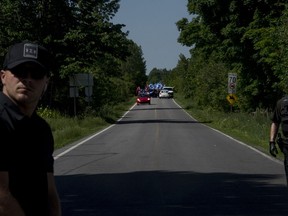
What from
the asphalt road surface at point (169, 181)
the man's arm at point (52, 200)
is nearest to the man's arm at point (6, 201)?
the man's arm at point (52, 200)

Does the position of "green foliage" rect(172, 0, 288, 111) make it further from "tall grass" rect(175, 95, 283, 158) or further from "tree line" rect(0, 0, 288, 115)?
"tall grass" rect(175, 95, 283, 158)

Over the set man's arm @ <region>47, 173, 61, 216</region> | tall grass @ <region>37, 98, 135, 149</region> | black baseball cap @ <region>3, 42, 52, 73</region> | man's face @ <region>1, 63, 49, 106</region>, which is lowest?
tall grass @ <region>37, 98, 135, 149</region>

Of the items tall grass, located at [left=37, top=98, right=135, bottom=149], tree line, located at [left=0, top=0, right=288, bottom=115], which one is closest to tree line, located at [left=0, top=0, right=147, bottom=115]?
tree line, located at [left=0, top=0, right=288, bottom=115]

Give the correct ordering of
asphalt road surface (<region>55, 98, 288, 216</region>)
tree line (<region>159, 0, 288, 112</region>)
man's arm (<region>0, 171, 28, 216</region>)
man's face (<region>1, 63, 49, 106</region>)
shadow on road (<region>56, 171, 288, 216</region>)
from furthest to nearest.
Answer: tree line (<region>159, 0, 288, 112</region>) < asphalt road surface (<region>55, 98, 288, 216</region>) < shadow on road (<region>56, 171, 288, 216</region>) < man's face (<region>1, 63, 49, 106</region>) < man's arm (<region>0, 171, 28, 216</region>)

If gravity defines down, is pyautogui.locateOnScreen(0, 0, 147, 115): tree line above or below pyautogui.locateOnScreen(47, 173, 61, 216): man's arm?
above

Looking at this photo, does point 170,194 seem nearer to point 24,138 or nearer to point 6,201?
point 24,138

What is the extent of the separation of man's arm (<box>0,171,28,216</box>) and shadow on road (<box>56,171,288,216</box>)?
21.0 ft

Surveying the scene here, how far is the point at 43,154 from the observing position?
3.31 metres

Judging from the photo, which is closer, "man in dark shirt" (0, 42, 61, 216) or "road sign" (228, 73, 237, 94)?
"man in dark shirt" (0, 42, 61, 216)

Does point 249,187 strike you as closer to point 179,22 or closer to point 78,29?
point 78,29

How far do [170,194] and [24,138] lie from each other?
8351 mm

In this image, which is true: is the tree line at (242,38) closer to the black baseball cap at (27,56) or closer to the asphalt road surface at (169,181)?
the asphalt road surface at (169,181)

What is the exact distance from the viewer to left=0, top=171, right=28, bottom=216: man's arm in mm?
2973

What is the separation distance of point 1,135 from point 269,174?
12.0 metres
